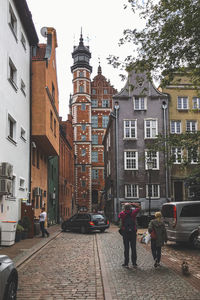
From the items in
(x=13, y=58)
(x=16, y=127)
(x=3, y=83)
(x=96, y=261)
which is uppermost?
(x=13, y=58)

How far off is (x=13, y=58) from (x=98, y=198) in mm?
54067

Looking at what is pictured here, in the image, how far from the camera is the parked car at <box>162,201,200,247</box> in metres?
14.4

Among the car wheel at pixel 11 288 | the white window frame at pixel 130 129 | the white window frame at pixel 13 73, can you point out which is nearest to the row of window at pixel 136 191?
the white window frame at pixel 130 129

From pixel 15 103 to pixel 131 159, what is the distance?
20.2 meters

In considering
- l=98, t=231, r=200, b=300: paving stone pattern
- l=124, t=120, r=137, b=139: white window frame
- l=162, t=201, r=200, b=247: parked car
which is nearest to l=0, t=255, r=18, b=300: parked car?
l=98, t=231, r=200, b=300: paving stone pattern

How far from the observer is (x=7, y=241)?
1548cm

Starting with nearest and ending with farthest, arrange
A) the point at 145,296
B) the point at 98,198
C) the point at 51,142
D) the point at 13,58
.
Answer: the point at 145,296, the point at 13,58, the point at 51,142, the point at 98,198

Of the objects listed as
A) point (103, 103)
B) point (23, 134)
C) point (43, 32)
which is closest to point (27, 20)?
point (23, 134)

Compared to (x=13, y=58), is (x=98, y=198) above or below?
below

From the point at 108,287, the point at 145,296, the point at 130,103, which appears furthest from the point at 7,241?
the point at 130,103

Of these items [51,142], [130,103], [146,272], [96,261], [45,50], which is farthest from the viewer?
[130,103]

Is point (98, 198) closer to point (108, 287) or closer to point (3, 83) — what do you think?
point (3, 83)

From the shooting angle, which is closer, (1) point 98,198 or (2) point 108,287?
(2) point 108,287

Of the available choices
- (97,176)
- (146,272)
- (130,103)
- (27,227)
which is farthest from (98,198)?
(146,272)
